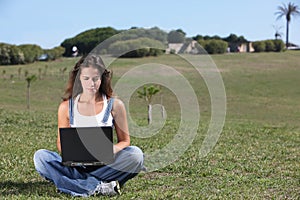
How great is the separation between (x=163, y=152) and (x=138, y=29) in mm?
2495

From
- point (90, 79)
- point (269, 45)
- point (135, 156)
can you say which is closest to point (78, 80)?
point (90, 79)

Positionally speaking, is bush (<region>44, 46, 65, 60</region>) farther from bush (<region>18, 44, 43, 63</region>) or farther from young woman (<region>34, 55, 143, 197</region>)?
young woman (<region>34, 55, 143, 197</region>)

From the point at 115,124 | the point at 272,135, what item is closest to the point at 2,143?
the point at 115,124

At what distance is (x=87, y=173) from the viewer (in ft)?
19.0

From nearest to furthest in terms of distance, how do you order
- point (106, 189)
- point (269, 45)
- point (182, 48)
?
point (106, 189) < point (182, 48) < point (269, 45)

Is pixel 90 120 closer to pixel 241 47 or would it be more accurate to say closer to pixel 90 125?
pixel 90 125

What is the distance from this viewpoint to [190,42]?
791 cm

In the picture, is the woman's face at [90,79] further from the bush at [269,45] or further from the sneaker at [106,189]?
the bush at [269,45]

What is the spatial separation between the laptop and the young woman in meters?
0.15

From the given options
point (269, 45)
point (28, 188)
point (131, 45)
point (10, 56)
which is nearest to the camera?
point (28, 188)

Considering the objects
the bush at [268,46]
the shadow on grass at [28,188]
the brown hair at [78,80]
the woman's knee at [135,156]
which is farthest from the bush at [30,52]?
the woman's knee at [135,156]

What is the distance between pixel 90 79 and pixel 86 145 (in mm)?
712

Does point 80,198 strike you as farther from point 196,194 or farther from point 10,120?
point 10,120

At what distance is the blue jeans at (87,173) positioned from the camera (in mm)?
5664
